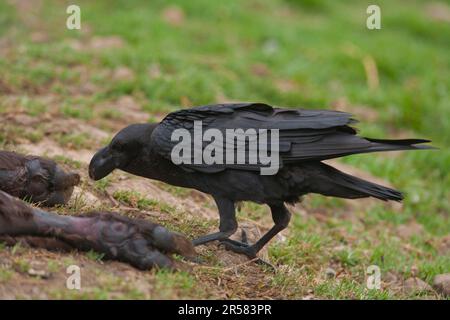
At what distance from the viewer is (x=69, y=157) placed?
691 centimetres

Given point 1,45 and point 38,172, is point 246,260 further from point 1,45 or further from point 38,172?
point 1,45

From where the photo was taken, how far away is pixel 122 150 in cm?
550

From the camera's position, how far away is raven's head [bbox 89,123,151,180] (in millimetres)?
5461

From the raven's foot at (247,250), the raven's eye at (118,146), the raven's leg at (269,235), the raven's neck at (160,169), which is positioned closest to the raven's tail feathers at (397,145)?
the raven's leg at (269,235)

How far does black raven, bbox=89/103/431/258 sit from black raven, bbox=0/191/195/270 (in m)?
0.56

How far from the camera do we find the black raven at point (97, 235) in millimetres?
4660

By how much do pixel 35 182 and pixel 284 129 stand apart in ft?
5.32

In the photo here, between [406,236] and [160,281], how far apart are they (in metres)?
3.94

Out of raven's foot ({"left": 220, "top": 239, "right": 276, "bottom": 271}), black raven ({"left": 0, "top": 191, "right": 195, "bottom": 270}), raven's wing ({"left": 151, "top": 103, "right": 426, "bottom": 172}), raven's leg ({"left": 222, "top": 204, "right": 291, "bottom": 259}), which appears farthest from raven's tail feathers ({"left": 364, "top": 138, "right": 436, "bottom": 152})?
black raven ({"left": 0, "top": 191, "right": 195, "bottom": 270})

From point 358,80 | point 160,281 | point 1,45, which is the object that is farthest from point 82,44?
point 160,281

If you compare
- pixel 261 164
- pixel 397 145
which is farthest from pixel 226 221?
pixel 397 145

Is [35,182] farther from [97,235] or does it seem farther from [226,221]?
[226,221]
